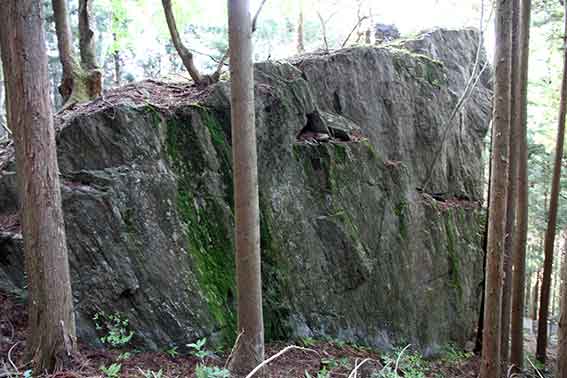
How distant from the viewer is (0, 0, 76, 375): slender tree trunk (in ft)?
13.8

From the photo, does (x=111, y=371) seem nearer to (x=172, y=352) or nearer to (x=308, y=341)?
(x=172, y=352)

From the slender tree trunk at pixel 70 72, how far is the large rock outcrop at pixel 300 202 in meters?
1.29

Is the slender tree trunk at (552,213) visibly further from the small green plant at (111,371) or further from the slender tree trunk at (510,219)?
the small green plant at (111,371)

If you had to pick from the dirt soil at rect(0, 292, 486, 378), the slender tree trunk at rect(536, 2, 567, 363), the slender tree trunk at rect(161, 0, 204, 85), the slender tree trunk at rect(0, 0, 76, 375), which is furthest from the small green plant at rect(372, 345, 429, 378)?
the slender tree trunk at rect(161, 0, 204, 85)

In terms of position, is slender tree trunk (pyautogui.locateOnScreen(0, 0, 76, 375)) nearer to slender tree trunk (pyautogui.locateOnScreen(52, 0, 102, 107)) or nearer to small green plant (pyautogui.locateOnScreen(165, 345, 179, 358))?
small green plant (pyautogui.locateOnScreen(165, 345, 179, 358))

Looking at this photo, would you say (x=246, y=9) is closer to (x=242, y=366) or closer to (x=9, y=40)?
(x=9, y=40)

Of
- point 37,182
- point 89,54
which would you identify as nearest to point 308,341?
point 37,182

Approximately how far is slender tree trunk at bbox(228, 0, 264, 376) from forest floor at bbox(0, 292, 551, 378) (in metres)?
0.65

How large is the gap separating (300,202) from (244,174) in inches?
119

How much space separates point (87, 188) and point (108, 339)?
2.14 meters

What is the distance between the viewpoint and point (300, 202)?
8016mm

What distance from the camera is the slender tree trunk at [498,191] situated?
5.73 meters

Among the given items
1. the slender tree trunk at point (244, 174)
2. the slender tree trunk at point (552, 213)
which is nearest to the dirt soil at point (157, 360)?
the slender tree trunk at point (244, 174)

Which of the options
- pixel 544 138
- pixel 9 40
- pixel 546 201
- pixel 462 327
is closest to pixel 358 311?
pixel 462 327
